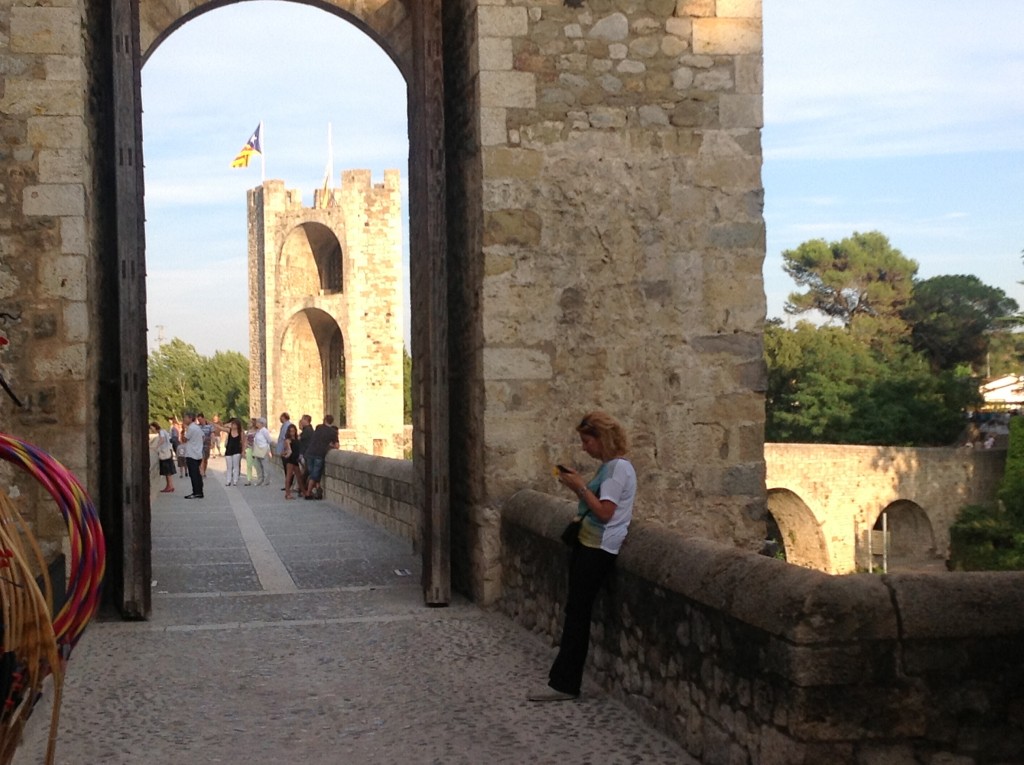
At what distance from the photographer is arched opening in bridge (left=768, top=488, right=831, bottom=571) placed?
36.1 m

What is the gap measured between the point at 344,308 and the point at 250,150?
5307mm

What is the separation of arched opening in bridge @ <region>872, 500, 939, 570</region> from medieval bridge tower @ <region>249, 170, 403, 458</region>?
14270mm

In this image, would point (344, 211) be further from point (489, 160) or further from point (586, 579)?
point (586, 579)

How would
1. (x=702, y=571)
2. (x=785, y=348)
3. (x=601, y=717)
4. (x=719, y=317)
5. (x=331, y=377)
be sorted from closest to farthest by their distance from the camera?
(x=702, y=571) < (x=601, y=717) < (x=719, y=317) < (x=331, y=377) < (x=785, y=348)

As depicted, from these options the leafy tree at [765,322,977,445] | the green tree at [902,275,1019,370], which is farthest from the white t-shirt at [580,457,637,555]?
the green tree at [902,275,1019,370]

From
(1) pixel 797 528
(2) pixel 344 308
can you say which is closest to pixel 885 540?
(1) pixel 797 528

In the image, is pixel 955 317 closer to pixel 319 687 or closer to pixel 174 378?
pixel 174 378

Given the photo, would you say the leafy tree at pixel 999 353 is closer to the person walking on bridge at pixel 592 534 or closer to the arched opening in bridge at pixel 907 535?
the arched opening in bridge at pixel 907 535

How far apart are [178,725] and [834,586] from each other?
8.63 ft

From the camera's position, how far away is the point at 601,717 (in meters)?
5.07

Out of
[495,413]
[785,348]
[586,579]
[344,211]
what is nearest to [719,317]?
[495,413]

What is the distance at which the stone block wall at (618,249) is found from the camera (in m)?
7.68

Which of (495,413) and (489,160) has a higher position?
(489,160)

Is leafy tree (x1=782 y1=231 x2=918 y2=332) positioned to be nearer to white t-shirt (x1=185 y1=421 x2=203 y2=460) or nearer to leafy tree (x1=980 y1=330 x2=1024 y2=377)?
leafy tree (x1=980 y1=330 x2=1024 y2=377)
